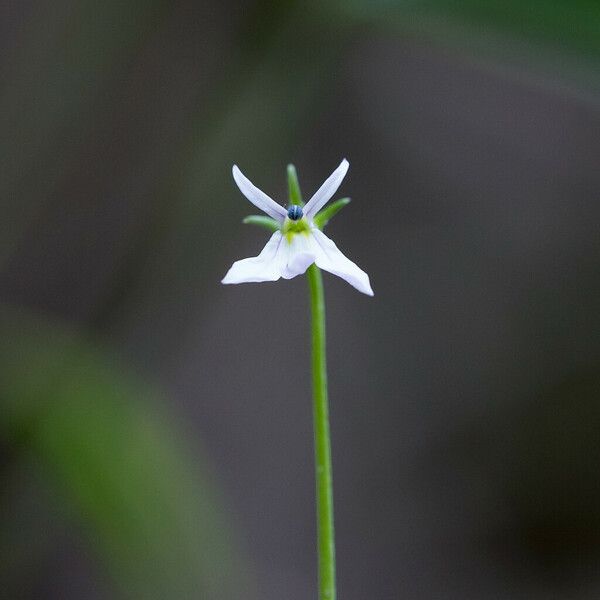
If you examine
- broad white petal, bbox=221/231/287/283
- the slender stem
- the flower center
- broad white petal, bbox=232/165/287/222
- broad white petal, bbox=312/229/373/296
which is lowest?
the slender stem

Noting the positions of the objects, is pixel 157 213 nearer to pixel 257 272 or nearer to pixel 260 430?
pixel 260 430

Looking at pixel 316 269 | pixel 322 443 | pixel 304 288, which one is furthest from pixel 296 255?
pixel 304 288

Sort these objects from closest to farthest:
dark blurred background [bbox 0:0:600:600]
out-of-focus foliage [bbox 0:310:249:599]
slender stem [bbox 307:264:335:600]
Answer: slender stem [bbox 307:264:335:600]
out-of-focus foliage [bbox 0:310:249:599]
dark blurred background [bbox 0:0:600:600]

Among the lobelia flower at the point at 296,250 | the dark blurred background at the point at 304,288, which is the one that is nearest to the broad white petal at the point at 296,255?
the lobelia flower at the point at 296,250

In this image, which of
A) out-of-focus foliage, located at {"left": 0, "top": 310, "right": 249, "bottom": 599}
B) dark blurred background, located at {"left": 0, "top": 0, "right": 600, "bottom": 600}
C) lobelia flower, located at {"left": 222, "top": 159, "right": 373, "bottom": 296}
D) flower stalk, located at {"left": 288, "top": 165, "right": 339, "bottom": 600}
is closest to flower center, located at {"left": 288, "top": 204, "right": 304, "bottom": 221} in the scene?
lobelia flower, located at {"left": 222, "top": 159, "right": 373, "bottom": 296}

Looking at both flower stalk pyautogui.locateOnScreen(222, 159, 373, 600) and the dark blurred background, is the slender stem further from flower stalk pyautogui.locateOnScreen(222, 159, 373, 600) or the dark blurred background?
the dark blurred background

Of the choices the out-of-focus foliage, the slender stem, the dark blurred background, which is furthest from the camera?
the dark blurred background

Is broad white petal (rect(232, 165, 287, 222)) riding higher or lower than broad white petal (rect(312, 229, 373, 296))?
higher
